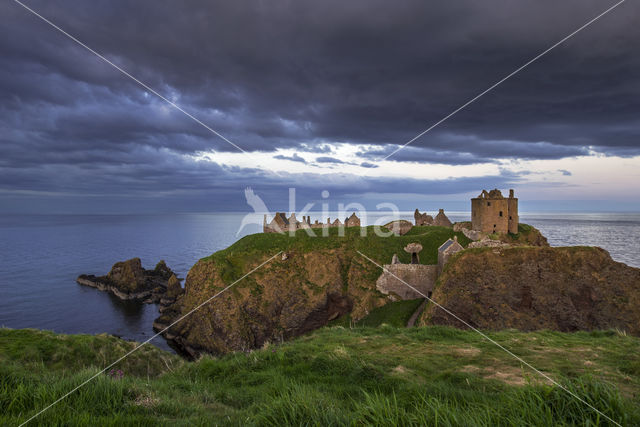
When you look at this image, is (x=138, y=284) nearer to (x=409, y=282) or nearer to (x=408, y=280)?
(x=408, y=280)

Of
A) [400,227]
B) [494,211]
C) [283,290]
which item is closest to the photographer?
[283,290]

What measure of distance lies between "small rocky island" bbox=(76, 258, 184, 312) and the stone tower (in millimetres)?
66222

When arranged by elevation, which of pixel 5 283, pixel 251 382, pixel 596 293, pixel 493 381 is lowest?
pixel 5 283

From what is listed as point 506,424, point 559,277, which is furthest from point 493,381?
point 559,277

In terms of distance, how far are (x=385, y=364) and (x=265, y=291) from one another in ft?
141

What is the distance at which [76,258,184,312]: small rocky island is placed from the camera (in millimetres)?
69188

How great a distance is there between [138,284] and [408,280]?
225 ft

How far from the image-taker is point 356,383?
23.9 feet

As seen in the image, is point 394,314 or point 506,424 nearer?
point 506,424

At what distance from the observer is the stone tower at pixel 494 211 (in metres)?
50.8

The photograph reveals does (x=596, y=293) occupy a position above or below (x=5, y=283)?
above

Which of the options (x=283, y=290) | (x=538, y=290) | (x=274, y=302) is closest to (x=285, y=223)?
(x=283, y=290)

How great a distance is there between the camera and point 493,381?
707 cm

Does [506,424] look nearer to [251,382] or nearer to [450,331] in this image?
[251,382]
